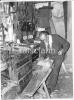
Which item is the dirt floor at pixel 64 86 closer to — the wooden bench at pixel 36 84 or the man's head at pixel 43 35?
the wooden bench at pixel 36 84

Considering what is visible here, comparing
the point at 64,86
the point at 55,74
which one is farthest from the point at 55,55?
the point at 64,86

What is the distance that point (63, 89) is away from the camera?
215 cm

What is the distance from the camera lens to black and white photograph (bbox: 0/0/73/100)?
196cm

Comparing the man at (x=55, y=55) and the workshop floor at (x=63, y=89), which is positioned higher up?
the man at (x=55, y=55)

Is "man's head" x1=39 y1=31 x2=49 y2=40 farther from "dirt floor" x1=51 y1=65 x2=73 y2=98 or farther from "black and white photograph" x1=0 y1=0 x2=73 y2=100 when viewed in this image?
"dirt floor" x1=51 y1=65 x2=73 y2=98

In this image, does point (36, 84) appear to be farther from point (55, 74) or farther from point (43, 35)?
point (43, 35)

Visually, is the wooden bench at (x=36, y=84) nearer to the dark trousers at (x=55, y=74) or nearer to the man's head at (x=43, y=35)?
the dark trousers at (x=55, y=74)

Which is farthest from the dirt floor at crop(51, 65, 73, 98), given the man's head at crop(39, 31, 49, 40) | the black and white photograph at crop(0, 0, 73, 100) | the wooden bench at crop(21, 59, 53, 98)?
the man's head at crop(39, 31, 49, 40)

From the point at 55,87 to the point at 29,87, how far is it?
0.29 m

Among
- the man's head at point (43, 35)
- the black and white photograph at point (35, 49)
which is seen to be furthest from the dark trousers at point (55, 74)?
the man's head at point (43, 35)

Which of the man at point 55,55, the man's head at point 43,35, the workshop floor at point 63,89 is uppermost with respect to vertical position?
the man's head at point 43,35

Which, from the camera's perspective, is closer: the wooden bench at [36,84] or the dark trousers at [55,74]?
the wooden bench at [36,84]

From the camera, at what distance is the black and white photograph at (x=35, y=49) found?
77.2 inches

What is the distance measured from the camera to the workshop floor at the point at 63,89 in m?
2.01
